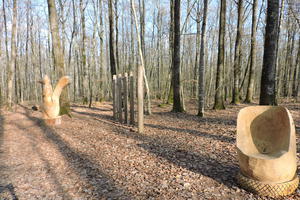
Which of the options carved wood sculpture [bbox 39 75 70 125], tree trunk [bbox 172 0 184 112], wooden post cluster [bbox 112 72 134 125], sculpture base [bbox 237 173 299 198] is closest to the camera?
sculpture base [bbox 237 173 299 198]

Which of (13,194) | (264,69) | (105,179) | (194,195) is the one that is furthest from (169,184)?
(264,69)

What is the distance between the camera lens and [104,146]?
4.84 meters

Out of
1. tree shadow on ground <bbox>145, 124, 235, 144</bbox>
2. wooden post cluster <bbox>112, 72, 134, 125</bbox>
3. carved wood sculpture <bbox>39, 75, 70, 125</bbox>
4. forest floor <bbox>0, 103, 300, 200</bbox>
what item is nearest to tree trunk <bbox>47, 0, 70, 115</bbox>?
carved wood sculpture <bbox>39, 75, 70, 125</bbox>

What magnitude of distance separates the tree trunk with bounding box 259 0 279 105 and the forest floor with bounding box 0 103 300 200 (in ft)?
4.74

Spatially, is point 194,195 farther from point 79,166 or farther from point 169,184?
point 79,166

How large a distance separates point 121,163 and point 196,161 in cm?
146

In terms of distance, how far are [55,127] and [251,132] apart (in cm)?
617

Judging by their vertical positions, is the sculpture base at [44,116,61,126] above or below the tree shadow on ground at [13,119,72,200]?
above

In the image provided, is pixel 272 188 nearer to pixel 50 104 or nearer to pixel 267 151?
pixel 267 151

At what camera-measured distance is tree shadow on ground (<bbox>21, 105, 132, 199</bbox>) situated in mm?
2762

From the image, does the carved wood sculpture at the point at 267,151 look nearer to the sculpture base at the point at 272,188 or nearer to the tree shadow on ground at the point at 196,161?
the sculpture base at the point at 272,188

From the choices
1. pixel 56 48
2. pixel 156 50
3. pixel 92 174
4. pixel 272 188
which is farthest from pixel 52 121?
pixel 156 50

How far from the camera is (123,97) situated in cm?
750

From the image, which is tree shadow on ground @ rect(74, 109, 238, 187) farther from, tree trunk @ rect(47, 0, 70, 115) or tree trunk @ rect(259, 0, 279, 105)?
tree trunk @ rect(47, 0, 70, 115)
